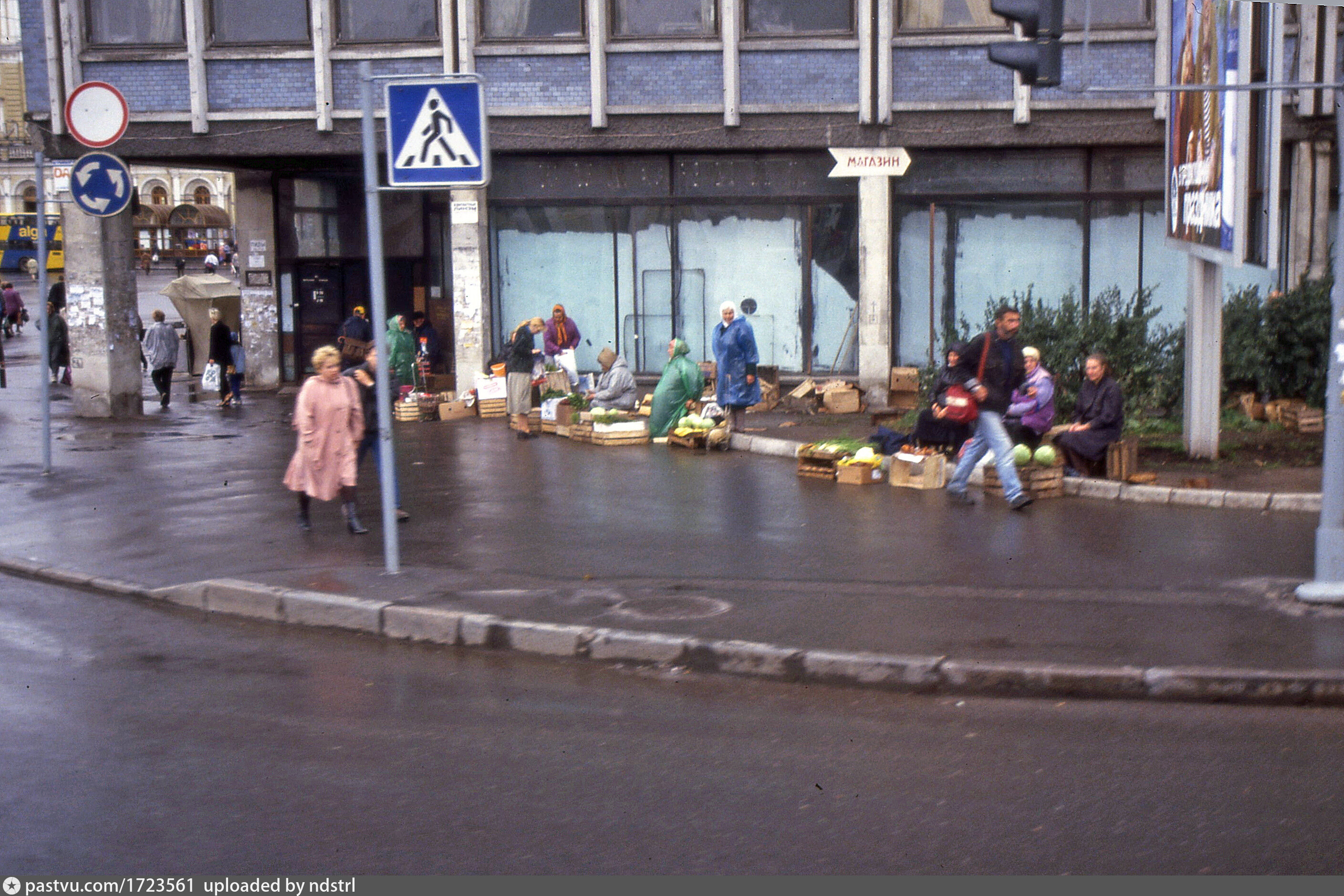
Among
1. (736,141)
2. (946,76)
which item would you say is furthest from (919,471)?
(946,76)

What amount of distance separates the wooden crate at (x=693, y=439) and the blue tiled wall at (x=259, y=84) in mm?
8829

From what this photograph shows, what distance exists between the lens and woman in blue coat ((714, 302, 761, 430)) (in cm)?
1717

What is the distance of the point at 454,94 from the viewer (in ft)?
29.2

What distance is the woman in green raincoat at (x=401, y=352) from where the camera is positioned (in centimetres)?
2100

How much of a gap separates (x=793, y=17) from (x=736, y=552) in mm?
12788

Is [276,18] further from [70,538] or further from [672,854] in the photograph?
[672,854]

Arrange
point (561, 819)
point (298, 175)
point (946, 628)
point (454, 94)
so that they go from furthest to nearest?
1. point (298, 175)
2. point (454, 94)
3. point (946, 628)
4. point (561, 819)

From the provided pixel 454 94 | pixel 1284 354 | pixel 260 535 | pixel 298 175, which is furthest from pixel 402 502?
pixel 298 175

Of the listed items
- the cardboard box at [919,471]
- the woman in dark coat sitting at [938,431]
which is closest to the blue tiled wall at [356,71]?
the woman in dark coat sitting at [938,431]

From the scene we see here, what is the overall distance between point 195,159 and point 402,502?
11.7 metres

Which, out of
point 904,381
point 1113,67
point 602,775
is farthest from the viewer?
point 904,381

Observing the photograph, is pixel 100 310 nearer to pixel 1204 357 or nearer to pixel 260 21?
pixel 260 21

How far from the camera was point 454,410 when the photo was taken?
20.4m

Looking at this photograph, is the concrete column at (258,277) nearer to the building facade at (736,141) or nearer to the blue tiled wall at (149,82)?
the building facade at (736,141)
